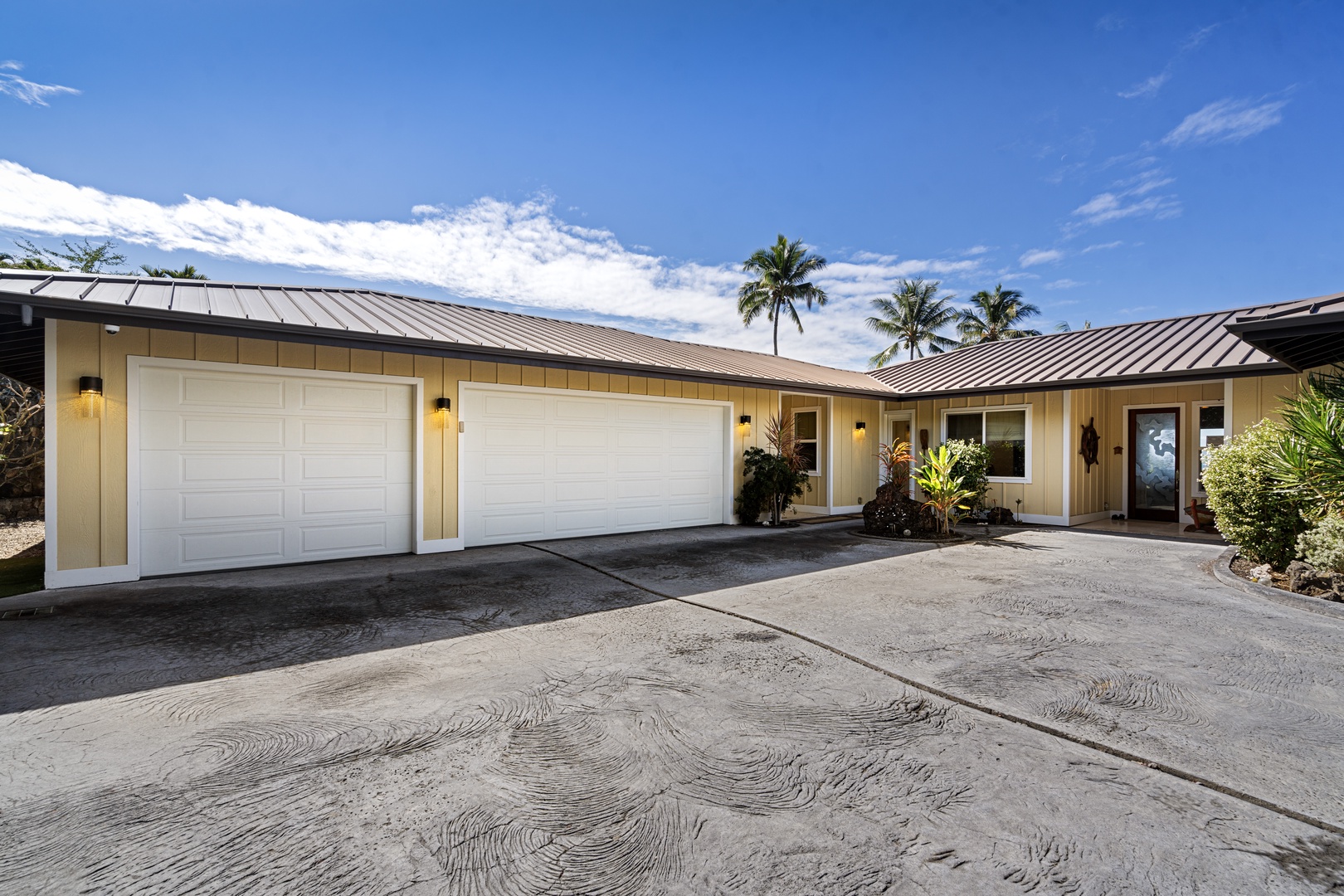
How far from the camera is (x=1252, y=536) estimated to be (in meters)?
6.07

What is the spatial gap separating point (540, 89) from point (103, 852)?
10.4 metres

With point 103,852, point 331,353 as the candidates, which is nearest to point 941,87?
point 331,353

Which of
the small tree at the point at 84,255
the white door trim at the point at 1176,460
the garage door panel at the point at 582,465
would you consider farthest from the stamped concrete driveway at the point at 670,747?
the small tree at the point at 84,255

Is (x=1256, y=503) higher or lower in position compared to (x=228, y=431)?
lower

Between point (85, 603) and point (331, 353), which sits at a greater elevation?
point (331, 353)

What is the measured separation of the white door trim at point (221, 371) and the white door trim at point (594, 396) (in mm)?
459

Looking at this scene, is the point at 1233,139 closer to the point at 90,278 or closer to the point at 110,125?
the point at 90,278

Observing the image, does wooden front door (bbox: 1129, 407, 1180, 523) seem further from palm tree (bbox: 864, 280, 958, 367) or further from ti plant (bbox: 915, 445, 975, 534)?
palm tree (bbox: 864, 280, 958, 367)

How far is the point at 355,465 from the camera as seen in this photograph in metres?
7.00

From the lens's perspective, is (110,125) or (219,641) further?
(110,125)

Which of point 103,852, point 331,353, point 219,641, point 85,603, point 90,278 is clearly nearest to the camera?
point 103,852

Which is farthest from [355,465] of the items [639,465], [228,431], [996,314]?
[996,314]

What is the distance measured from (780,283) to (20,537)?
977 inches

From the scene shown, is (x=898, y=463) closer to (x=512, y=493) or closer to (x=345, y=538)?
(x=512, y=493)
